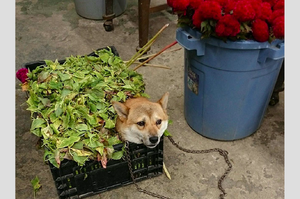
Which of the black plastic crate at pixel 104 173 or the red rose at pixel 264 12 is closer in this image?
the red rose at pixel 264 12

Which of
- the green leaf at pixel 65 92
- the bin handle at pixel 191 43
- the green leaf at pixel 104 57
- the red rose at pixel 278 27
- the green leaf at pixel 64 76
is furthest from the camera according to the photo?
the green leaf at pixel 104 57

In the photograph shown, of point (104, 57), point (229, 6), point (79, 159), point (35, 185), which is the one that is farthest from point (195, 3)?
point (35, 185)

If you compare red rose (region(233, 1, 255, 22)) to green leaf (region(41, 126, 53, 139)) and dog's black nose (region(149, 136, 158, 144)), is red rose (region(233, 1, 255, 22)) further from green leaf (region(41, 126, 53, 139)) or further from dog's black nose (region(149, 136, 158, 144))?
green leaf (region(41, 126, 53, 139))

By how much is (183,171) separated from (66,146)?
29.3 inches

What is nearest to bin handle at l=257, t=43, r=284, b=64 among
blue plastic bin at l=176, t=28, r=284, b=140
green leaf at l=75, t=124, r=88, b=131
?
blue plastic bin at l=176, t=28, r=284, b=140

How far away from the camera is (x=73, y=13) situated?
141 inches

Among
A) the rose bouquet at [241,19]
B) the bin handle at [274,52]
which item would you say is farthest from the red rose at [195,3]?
the bin handle at [274,52]

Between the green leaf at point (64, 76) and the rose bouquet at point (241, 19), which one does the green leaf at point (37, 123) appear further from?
the rose bouquet at point (241, 19)

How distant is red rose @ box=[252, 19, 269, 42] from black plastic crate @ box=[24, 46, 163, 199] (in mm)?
738

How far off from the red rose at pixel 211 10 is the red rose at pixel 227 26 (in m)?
0.03

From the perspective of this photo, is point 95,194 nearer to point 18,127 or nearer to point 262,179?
point 18,127

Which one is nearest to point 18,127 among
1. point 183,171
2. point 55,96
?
point 55,96

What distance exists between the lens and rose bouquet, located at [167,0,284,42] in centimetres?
137

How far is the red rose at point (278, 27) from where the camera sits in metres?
1.34
